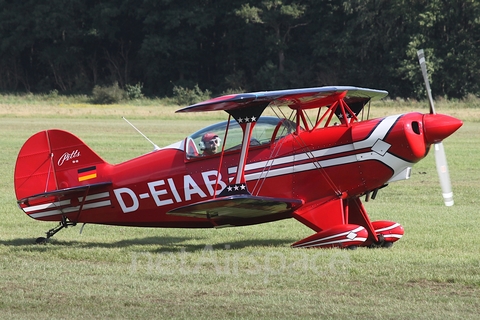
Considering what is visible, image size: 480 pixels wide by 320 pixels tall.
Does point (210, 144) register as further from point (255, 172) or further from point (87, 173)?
point (87, 173)

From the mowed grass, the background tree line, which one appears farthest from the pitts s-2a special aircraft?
the background tree line

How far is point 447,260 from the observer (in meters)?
9.49

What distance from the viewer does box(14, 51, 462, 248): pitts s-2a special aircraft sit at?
10078mm

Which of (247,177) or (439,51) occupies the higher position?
(247,177)

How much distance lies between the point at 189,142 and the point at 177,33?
192 feet

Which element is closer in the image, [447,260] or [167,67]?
[447,260]

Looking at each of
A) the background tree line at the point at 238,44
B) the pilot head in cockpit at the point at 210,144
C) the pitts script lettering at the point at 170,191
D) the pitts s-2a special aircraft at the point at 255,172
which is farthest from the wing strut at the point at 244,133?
the background tree line at the point at 238,44

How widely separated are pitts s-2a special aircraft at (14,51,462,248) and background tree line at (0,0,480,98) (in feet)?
156

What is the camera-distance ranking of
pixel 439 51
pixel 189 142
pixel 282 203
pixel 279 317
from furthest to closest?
pixel 439 51 < pixel 189 142 < pixel 282 203 < pixel 279 317

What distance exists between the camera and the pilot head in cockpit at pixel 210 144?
10.9 metres

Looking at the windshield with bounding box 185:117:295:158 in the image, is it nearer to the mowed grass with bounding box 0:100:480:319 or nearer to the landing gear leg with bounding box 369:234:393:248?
the mowed grass with bounding box 0:100:480:319

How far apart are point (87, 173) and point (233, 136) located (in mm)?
2375

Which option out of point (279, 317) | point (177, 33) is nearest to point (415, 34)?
point (177, 33)

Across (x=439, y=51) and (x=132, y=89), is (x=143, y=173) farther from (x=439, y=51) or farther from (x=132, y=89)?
(x=132, y=89)
